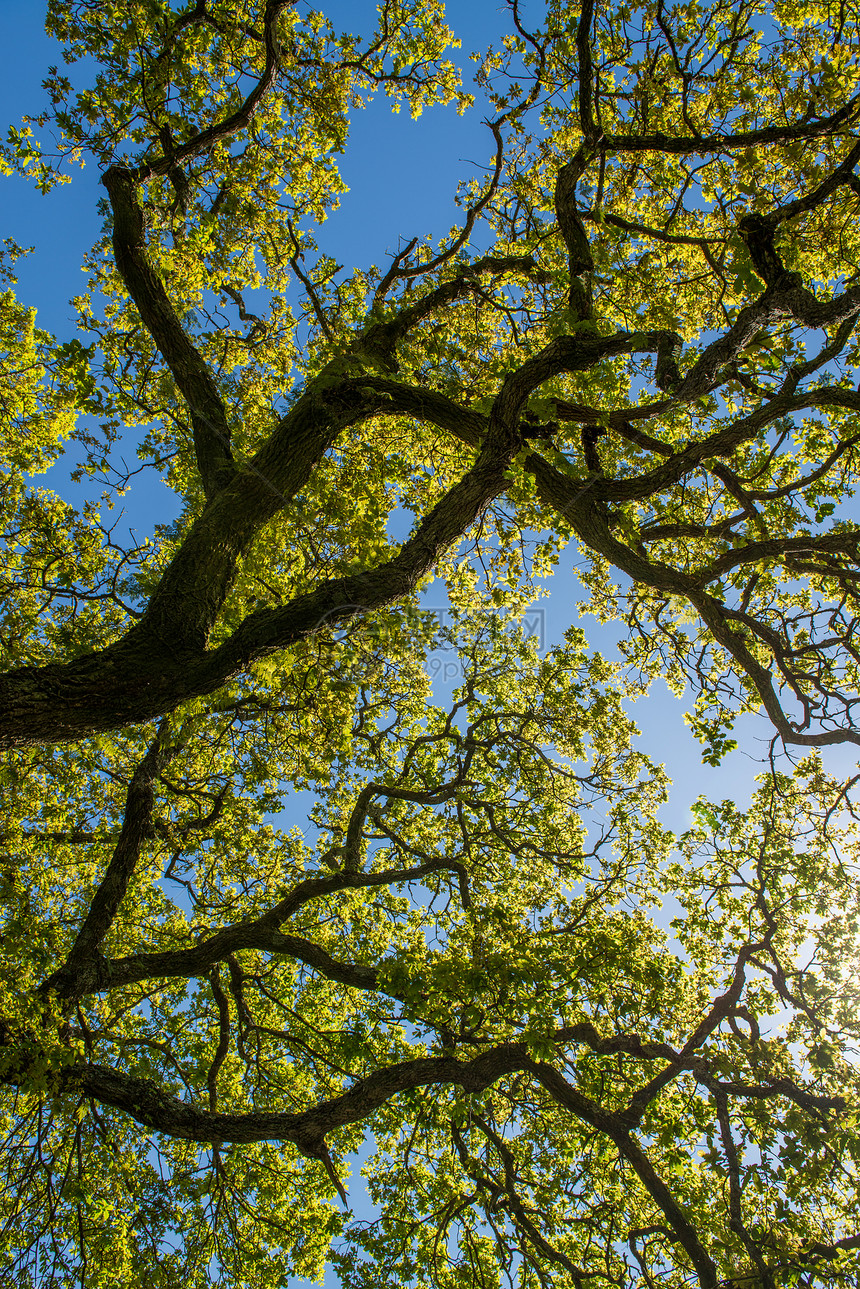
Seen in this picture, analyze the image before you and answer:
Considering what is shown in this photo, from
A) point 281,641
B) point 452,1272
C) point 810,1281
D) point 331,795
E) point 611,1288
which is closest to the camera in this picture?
point 281,641

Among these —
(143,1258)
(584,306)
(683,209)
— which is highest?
(683,209)

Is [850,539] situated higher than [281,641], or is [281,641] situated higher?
[281,641]

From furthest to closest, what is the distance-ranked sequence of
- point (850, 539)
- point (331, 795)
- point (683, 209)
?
1. point (331, 795)
2. point (683, 209)
3. point (850, 539)

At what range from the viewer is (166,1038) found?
8086 mm

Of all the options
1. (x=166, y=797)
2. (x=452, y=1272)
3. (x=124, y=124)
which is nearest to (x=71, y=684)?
(x=166, y=797)

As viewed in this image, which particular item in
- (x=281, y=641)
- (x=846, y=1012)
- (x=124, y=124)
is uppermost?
(x=124, y=124)

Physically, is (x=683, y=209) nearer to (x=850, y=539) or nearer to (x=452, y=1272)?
(x=850, y=539)

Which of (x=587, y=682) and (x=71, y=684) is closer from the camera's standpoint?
(x=71, y=684)

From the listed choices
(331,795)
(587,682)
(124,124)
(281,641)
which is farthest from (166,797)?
(124,124)

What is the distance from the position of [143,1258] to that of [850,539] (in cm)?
973

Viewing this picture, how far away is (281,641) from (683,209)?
8.80 m

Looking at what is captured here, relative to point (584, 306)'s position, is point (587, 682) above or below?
below

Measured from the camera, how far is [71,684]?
3863 millimetres

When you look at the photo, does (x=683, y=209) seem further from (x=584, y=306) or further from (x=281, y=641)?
(x=281, y=641)
